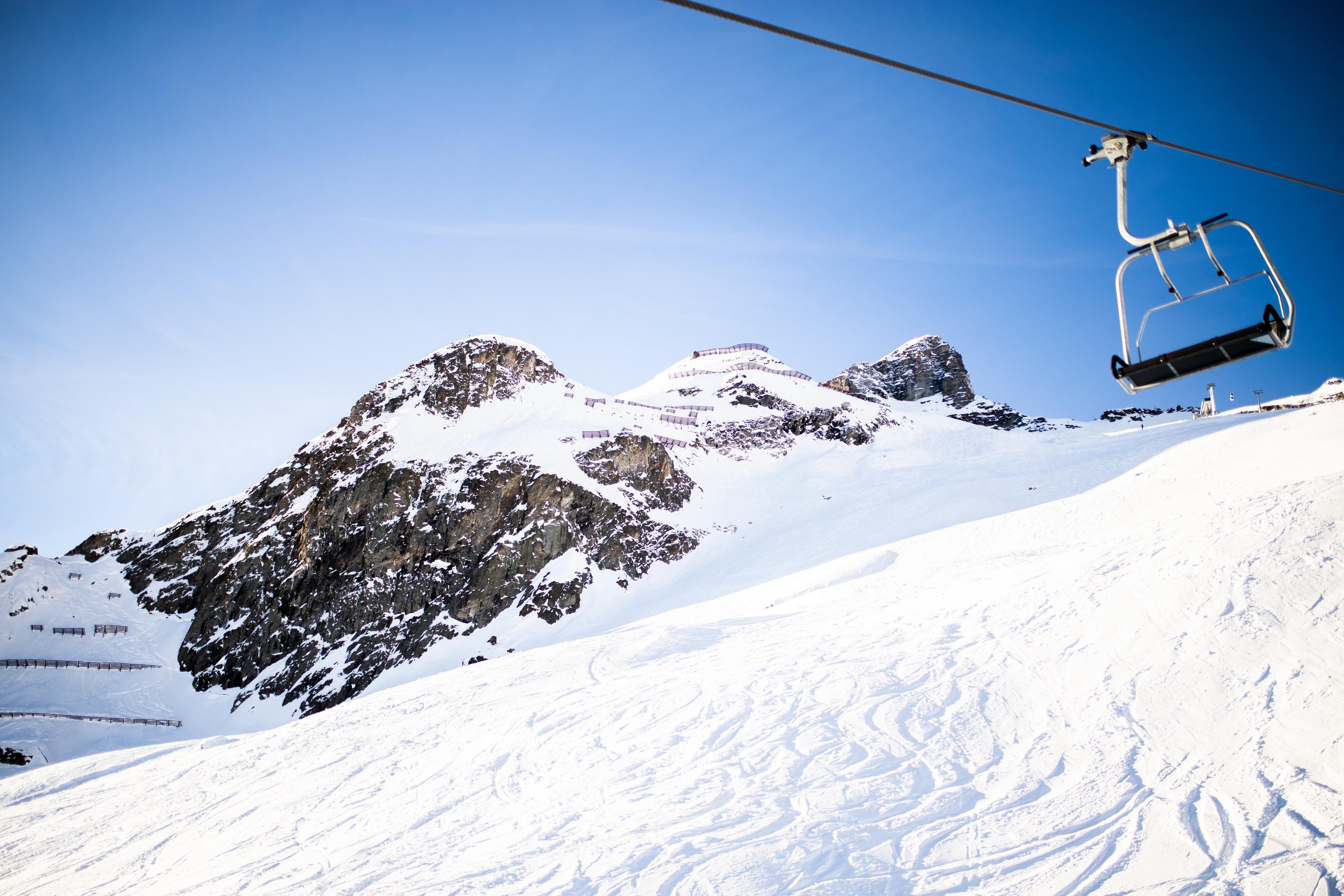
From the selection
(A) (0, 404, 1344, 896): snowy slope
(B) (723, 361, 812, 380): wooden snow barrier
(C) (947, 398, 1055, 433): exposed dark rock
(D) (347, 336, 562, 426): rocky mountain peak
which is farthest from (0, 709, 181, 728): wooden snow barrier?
(C) (947, 398, 1055, 433): exposed dark rock

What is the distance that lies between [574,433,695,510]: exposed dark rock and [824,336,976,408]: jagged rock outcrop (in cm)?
3438

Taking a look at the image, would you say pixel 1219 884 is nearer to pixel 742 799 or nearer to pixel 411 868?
pixel 742 799

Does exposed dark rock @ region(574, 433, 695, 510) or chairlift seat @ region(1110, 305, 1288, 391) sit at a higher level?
exposed dark rock @ region(574, 433, 695, 510)

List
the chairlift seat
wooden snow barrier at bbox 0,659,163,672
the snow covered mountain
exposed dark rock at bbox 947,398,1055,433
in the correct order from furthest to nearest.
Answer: exposed dark rock at bbox 947,398,1055,433, wooden snow barrier at bbox 0,659,163,672, the snow covered mountain, the chairlift seat

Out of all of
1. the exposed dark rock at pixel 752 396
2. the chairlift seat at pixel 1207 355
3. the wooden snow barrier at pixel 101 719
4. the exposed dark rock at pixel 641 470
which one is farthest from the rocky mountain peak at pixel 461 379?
the chairlift seat at pixel 1207 355

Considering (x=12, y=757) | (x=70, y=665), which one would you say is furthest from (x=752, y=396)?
(x=12, y=757)

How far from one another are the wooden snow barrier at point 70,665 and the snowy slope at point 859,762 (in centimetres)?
2275

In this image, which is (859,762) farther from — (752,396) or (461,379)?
(752,396)

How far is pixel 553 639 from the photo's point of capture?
1377 inches

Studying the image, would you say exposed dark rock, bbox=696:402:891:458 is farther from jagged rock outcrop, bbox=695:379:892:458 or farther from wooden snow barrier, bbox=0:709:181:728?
wooden snow barrier, bbox=0:709:181:728

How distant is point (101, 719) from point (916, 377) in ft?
264

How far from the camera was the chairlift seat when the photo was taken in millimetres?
5723

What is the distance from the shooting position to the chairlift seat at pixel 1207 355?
572 centimetres

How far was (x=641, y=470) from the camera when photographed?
48094 millimetres
